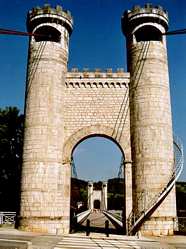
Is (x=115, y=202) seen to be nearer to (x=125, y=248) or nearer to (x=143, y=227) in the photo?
(x=143, y=227)

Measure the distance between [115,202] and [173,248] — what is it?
146 ft

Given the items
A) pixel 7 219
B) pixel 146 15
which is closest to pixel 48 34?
pixel 146 15

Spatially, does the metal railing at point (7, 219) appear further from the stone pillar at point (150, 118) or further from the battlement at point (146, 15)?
the battlement at point (146, 15)

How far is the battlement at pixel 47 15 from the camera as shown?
16.4 meters

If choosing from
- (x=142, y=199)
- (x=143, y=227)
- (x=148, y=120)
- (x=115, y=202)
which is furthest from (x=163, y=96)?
(x=115, y=202)

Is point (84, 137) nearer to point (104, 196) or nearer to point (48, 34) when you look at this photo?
point (48, 34)

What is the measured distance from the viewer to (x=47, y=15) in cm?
1641

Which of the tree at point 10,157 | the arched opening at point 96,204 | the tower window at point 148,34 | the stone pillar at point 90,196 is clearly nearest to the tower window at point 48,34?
the tower window at point 148,34

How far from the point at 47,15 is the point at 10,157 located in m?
11.1

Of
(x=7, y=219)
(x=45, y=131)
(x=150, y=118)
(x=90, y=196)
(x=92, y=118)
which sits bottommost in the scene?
(x=7, y=219)

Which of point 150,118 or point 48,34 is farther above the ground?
point 48,34

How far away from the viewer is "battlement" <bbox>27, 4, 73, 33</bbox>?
53.9 ft

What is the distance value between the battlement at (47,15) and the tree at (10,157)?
8.69 metres

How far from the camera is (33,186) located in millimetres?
14258
